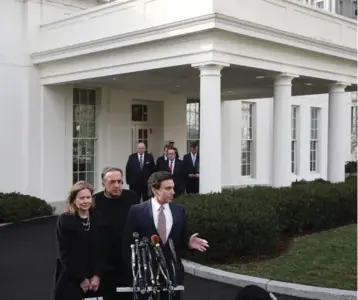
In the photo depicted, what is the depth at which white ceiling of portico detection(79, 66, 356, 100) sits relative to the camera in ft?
46.4

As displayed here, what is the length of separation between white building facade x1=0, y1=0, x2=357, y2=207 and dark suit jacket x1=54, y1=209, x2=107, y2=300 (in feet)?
24.8

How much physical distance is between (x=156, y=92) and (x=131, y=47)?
6181 mm

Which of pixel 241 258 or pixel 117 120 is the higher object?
pixel 117 120

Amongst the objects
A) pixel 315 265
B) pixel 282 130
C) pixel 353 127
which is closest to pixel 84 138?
pixel 282 130

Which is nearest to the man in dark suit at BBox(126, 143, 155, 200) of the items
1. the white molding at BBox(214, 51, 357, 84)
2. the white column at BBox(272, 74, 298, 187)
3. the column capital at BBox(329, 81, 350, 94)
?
the white molding at BBox(214, 51, 357, 84)

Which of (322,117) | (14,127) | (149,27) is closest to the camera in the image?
(149,27)

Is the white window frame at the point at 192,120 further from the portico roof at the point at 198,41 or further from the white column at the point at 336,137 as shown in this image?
the white column at the point at 336,137

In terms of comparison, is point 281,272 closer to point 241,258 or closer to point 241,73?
point 241,258

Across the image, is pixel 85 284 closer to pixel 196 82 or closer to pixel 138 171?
pixel 138 171

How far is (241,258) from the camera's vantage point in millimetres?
8594

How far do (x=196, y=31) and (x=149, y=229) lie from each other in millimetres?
7915

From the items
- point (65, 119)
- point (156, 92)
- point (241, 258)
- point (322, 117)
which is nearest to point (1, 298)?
point (241, 258)

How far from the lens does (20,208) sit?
44.7 feet

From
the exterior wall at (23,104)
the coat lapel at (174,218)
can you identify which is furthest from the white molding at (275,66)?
the coat lapel at (174,218)
